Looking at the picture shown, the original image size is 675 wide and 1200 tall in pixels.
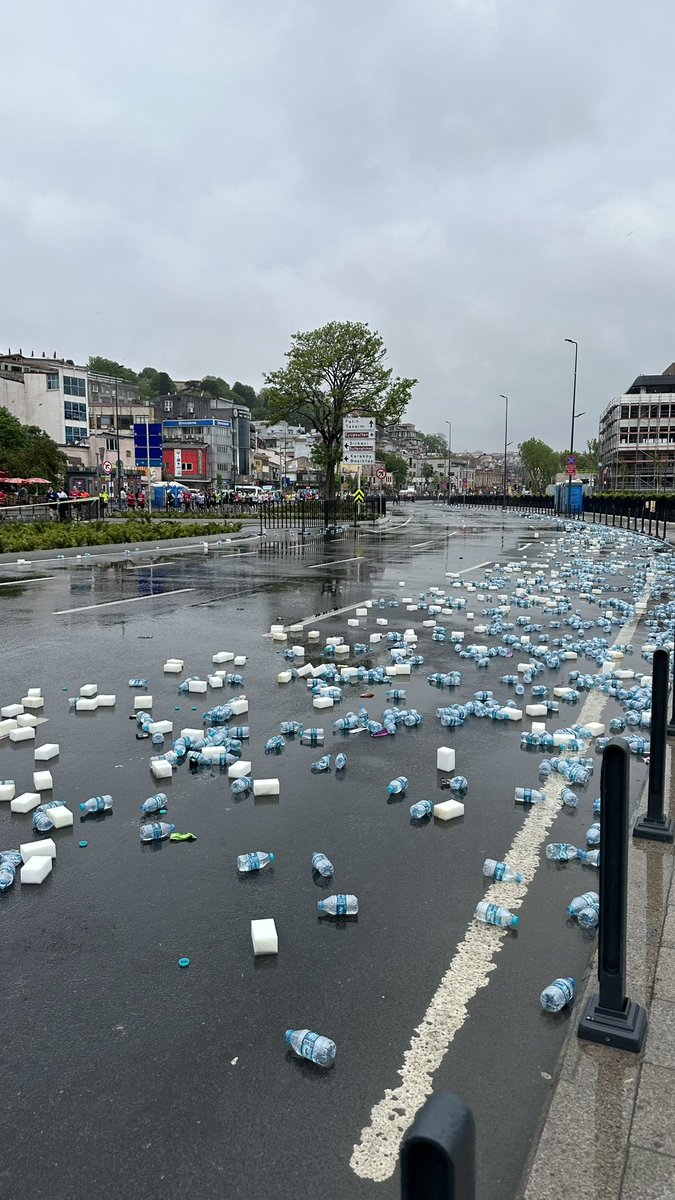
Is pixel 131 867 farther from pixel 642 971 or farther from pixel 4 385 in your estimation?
pixel 4 385

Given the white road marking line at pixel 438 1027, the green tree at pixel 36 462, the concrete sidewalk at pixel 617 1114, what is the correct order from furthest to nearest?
the green tree at pixel 36 462
the white road marking line at pixel 438 1027
the concrete sidewalk at pixel 617 1114

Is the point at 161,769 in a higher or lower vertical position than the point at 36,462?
lower

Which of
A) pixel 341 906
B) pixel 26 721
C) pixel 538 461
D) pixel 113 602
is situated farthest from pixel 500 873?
pixel 538 461

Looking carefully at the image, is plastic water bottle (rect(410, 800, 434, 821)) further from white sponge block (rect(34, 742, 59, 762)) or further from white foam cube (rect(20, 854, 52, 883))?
white sponge block (rect(34, 742, 59, 762))

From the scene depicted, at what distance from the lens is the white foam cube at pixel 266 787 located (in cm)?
509

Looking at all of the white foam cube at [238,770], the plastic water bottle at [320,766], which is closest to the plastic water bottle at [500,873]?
the plastic water bottle at [320,766]

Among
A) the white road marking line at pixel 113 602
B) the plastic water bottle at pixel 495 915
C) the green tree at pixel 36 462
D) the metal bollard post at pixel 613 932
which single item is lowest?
the plastic water bottle at pixel 495 915

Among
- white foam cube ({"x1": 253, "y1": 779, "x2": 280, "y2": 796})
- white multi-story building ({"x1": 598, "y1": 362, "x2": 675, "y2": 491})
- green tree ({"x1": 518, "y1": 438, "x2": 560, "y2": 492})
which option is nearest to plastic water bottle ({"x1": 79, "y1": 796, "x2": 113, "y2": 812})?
white foam cube ({"x1": 253, "y1": 779, "x2": 280, "y2": 796})

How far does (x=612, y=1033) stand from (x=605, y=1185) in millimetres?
615

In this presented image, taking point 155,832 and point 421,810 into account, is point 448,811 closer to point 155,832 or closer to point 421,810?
point 421,810

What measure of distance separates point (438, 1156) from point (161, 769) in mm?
4243

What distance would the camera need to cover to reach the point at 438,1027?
2.94m

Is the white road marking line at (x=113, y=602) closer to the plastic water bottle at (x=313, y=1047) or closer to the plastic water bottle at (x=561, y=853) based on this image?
the plastic water bottle at (x=561, y=853)

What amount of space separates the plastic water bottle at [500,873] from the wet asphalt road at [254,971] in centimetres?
7
